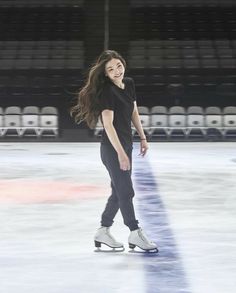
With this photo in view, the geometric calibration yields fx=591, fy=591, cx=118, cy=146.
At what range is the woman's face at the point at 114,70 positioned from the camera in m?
3.96

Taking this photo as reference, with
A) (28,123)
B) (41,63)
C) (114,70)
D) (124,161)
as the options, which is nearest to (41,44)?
(41,63)

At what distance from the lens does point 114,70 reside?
3963 millimetres

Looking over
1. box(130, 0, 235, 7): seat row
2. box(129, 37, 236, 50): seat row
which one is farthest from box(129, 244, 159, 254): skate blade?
box(130, 0, 235, 7): seat row

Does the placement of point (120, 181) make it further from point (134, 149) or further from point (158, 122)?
point (158, 122)

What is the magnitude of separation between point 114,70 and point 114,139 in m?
0.48

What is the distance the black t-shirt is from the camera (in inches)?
154

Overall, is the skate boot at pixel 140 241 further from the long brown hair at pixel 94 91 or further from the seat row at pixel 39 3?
the seat row at pixel 39 3

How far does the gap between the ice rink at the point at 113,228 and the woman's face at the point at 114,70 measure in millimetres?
1250

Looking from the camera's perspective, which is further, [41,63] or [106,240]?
[41,63]

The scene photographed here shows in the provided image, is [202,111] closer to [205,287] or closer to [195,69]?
[195,69]

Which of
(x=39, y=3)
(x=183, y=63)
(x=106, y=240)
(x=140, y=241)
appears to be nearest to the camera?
(x=140, y=241)

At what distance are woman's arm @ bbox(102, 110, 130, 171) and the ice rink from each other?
0.69 m

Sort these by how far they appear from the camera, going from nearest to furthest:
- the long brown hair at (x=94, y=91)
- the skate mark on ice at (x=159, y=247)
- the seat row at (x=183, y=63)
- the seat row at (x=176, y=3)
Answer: the skate mark on ice at (x=159, y=247)
the long brown hair at (x=94, y=91)
the seat row at (x=183, y=63)
the seat row at (x=176, y=3)

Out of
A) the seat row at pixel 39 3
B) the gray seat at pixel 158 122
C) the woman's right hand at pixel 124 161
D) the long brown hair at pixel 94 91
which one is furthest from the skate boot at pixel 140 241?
the seat row at pixel 39 3
